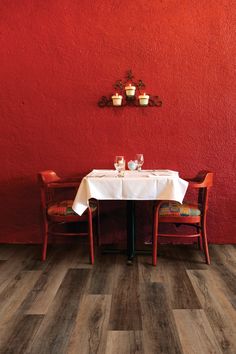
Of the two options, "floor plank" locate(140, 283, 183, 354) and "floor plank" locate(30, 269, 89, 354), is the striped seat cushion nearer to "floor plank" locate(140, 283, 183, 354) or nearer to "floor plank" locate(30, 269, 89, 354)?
"floor plank" locate(30, 269, 89, 354)

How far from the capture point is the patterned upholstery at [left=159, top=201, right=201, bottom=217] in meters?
2.91

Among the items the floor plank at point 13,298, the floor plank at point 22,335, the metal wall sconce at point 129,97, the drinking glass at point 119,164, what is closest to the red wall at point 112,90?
the metal wall sconce at point 129,97

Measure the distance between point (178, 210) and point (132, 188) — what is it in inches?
18.2

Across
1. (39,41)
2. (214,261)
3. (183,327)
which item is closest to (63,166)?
(39,41)

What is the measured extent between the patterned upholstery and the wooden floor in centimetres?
45

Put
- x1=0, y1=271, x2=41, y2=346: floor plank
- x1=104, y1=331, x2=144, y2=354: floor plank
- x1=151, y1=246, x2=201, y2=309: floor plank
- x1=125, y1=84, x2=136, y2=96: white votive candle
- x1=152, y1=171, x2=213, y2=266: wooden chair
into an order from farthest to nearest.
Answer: x1=125, y1=84, x2=136, y2=96: white votive candle → x1=152, y1=171, x2=213, y2=266: wooden chair → x1=151, y1=246, x2=201, y2=309: floor plank → x1=0, y1=271, x2=41, y2=346: floor plank → x1=104, y1=331, x2=144, y2=354: floor plank

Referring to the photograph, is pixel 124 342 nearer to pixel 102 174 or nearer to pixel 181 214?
pixel 181 214

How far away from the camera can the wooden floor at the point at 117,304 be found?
184cm

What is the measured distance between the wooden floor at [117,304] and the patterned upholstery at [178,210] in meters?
0.45

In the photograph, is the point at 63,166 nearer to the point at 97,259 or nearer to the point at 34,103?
the point at 34,103

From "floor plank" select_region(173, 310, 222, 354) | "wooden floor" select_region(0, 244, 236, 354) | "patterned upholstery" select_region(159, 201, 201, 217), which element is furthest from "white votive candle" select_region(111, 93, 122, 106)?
"floor plank" select_region(173, 310, 222, 354)

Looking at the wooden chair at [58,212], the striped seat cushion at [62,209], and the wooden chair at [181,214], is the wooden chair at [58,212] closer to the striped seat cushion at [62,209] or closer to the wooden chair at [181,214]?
the striped seat cushion at [62,209]

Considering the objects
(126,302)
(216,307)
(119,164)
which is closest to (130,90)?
(119,164)

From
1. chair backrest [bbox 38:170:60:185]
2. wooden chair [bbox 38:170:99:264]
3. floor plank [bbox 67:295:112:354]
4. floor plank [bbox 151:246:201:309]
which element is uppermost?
chair backrest [bbox 38:170:60:185]
